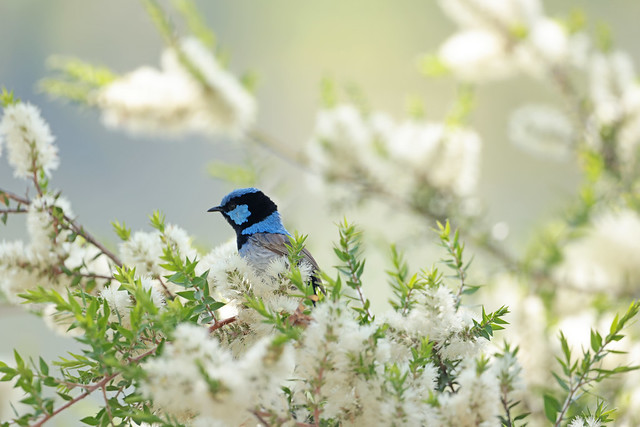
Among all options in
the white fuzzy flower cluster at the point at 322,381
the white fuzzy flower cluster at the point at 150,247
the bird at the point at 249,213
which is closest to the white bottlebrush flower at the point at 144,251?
the white fuzzy flower cluster at the point at 150,247

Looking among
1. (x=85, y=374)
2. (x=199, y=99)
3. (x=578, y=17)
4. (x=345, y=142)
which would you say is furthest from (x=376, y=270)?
(x=578, y=17)

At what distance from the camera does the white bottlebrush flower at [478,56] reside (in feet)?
6.91

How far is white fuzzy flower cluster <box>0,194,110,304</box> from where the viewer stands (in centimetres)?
88

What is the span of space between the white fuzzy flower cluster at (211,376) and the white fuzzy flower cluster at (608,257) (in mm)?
1536

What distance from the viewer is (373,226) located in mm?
2172

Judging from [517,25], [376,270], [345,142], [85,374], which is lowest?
[85,374]

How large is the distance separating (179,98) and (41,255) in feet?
3.55

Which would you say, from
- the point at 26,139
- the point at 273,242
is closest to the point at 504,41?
the point at 273,242

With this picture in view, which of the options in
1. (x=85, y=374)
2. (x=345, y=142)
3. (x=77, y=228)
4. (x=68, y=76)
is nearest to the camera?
(x=85, y=374)

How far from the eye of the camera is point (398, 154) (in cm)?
203

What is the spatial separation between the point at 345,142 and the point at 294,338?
1.50 meters

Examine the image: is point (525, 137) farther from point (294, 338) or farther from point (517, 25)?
point (294, 338)

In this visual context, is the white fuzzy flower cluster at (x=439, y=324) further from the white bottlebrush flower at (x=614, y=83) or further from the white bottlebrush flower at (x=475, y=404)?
the white bottlebrush flower at (x=614, y=83)

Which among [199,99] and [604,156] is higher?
[604,156]
